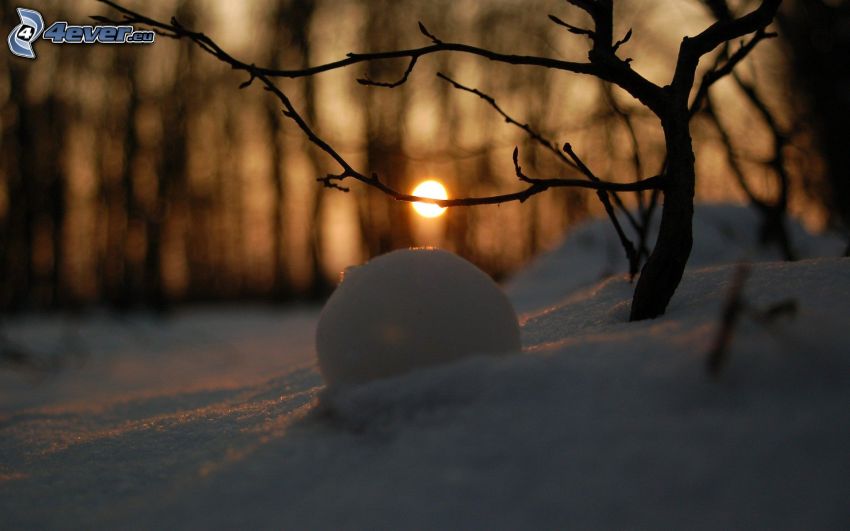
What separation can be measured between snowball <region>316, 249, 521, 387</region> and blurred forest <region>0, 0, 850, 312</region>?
10.0 m

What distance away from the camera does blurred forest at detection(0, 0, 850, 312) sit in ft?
47.3

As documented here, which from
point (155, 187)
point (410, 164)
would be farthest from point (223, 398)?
point (410, 164)

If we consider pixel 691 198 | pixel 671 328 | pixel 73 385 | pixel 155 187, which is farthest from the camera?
pixel 155 187

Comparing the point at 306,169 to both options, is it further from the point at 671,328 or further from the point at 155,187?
the point at 671,328

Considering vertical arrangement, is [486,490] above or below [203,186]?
below

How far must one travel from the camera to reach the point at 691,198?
1.94m

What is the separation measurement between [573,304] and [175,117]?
15.7 metres

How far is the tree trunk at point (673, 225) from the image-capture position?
1936 millimetres

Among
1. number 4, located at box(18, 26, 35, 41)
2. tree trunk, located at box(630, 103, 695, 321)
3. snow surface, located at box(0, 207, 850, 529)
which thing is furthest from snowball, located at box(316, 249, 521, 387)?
number 4, located at box(18, 26, 35, 41)

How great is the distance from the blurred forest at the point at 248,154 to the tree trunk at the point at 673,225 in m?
9.61
